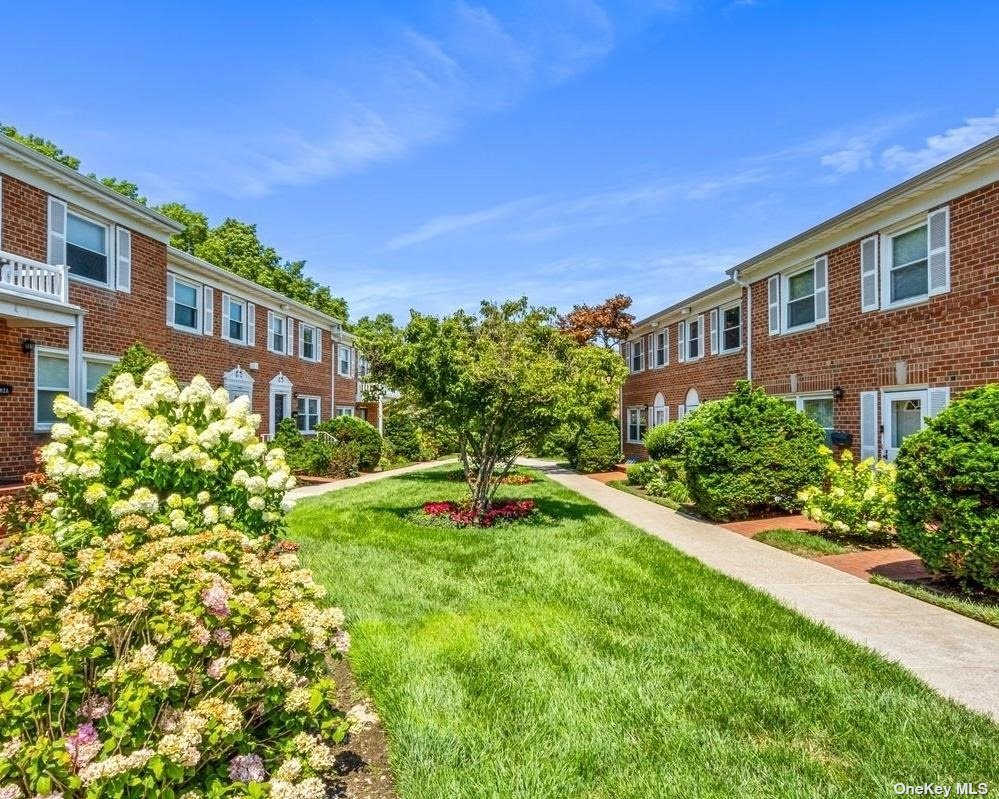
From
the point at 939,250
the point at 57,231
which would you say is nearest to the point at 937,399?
the point at 939,250

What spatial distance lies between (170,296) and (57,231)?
4.23 m

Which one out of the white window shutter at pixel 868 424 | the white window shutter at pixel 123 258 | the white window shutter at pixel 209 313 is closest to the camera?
the white window shutter at pixel 868 424

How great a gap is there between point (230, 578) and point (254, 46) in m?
9.01

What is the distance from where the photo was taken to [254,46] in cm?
883

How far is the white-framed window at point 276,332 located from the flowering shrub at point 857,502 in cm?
1790

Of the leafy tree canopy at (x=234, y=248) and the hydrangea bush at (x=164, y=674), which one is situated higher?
the leafy tree canopy at (x=234, y=248)

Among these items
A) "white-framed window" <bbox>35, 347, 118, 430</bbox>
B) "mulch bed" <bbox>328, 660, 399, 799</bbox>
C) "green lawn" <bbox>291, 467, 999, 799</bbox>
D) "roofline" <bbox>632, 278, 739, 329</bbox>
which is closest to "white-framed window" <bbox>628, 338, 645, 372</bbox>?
"roofline" <bbox>632, 278, 739, 329</bbox>

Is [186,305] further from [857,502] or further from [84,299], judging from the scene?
[857,502]

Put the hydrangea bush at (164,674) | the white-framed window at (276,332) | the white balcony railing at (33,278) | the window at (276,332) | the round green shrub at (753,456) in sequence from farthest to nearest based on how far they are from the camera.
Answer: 1. the window at (276,332)
2. the white-framed window at (276,332)
3. the round green shrub at (753,456)
4. the white balcony railing at (33,278)
5. the hydrangea bush at (164,674)

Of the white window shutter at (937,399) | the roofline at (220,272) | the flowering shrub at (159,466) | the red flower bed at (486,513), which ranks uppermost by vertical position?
the roofline at (220,272)

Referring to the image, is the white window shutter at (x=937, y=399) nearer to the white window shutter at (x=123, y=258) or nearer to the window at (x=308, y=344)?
the white window shutter at (x=123, y=258)

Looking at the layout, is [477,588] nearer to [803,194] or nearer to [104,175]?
[803,194]

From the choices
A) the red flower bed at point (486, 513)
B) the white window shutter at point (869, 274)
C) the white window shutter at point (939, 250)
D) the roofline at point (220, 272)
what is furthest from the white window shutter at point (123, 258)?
the white window shutter at point (939, 250)

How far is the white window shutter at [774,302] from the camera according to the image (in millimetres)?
13836
